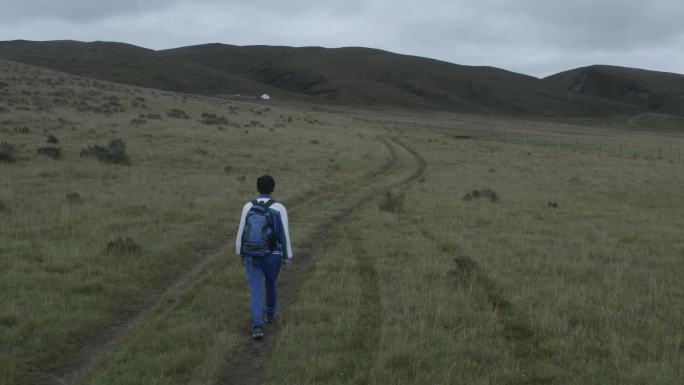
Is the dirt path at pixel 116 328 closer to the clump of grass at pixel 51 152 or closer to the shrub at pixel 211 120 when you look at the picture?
the clump of grass at pixel 51 152

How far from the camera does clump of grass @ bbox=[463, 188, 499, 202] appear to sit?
21609mm

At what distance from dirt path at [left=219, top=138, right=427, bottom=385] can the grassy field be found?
44 mm

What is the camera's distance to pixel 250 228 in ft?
26.6

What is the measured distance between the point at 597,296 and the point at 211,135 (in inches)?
1135

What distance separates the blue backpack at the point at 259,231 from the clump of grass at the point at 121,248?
4.72 meters

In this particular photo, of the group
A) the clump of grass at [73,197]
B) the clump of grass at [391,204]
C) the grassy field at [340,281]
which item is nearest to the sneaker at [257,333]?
the grassy field at [340,281]

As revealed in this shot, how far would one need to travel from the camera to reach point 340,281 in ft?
35.0

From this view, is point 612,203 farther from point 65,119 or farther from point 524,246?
point 65,119

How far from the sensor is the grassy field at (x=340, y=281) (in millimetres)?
7270

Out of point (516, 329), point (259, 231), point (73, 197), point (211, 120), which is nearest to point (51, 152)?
point (73, 197)

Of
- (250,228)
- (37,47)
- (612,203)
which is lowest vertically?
(612,203)

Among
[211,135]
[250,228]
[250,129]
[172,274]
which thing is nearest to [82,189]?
[172,274]

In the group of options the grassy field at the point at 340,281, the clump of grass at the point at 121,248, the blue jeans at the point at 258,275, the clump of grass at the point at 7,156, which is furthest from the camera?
the clump of grass at the point at 7,156

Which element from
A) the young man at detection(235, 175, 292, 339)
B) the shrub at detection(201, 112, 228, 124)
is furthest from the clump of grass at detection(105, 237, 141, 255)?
the shrub at detection(201, 112, 228, 124)
